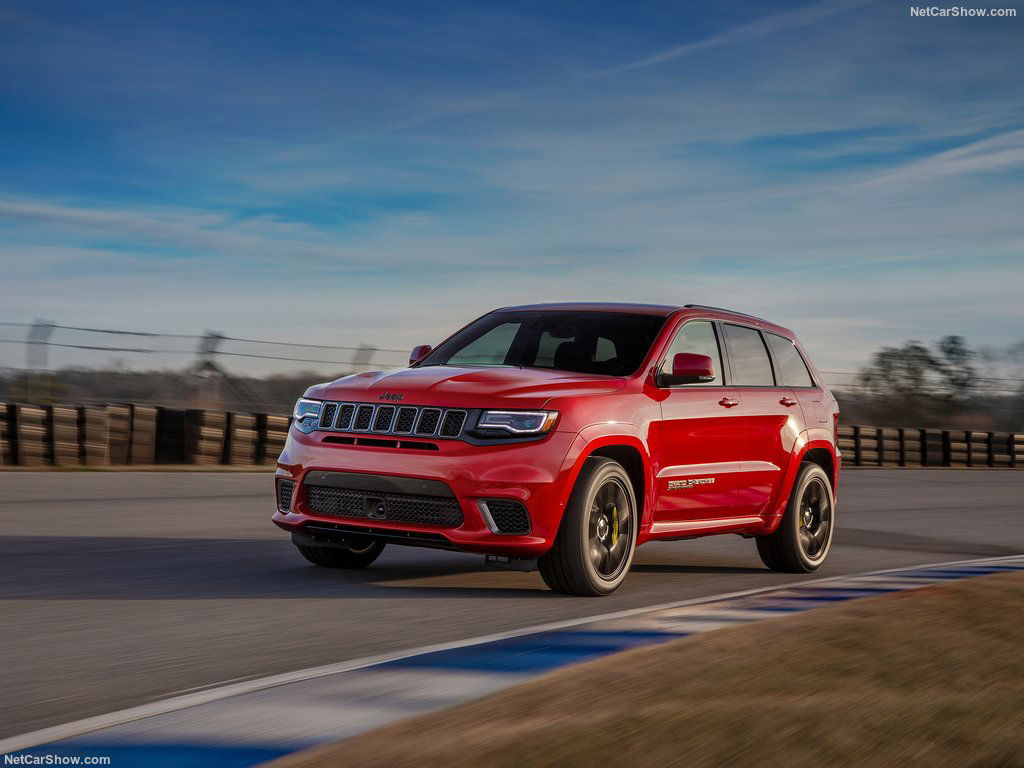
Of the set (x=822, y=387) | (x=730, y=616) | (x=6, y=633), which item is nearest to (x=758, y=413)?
(x=822, y=387)

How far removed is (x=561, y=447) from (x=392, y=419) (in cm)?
99

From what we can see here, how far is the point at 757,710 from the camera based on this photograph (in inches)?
184

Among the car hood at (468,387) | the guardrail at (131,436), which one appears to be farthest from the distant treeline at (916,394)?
the car hood at (468,387)

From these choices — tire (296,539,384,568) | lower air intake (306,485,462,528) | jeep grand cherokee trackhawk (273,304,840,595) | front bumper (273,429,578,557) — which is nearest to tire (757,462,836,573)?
jeep grand cherokee trackhawk (273,304,840,595)

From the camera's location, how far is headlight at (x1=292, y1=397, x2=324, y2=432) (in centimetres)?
825

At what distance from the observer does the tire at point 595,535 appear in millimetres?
7719

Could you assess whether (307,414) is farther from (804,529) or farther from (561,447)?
(804,529)

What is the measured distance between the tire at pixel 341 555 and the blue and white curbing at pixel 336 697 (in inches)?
90.3

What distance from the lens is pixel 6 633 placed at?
20.5ft

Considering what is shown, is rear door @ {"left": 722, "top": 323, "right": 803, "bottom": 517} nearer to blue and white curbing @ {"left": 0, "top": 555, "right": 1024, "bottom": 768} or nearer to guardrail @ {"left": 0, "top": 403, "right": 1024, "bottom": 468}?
blue and white curbing @ {"left": 0, "top": 555, "right": 1024, "bottom": 768}

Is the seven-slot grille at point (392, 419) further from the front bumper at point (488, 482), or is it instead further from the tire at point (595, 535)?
the tire at point (595, 535)

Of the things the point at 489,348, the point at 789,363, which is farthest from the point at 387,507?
the point at 789,363

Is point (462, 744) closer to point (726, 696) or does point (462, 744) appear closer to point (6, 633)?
point (726, 696)

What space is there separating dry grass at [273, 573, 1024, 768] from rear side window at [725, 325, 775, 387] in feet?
10.6
